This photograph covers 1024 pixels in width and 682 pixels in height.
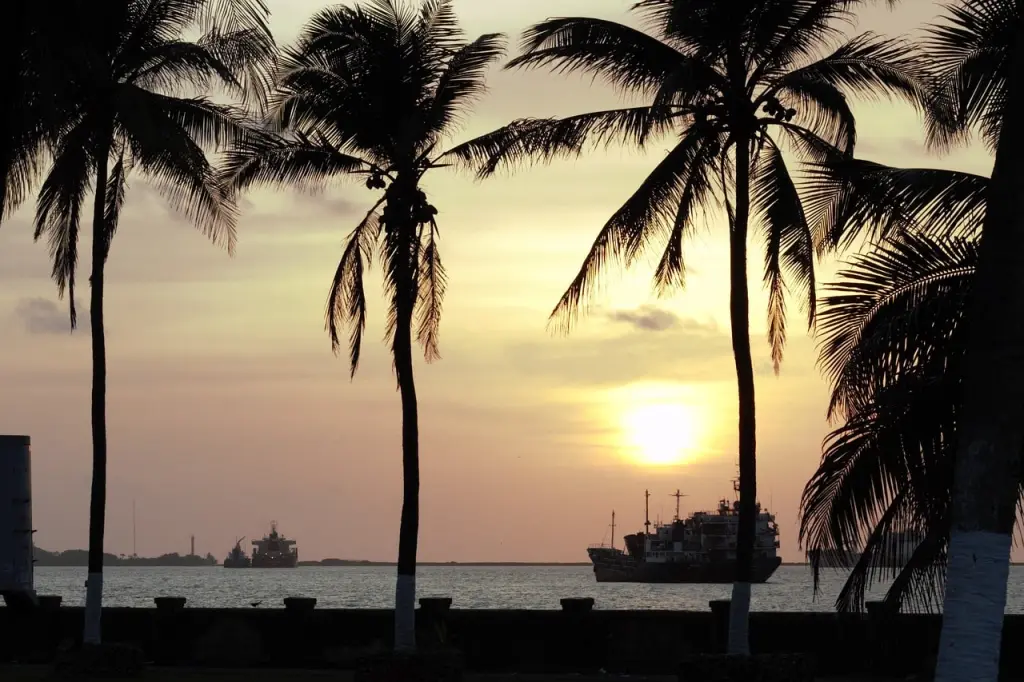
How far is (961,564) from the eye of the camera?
33.1 feet

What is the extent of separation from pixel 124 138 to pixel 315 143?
12.5 feet

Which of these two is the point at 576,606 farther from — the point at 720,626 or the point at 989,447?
the point at 989,447

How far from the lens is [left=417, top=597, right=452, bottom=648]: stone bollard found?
25.1 m

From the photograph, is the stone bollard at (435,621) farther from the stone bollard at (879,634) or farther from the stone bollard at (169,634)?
the stone bollard at (879,634)

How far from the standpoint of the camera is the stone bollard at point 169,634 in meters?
25.8

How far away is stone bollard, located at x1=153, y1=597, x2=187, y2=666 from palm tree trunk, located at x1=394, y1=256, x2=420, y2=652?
4.76 metres

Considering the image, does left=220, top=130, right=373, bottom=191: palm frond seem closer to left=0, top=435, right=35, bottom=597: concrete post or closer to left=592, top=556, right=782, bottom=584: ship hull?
left=0, top=435, right=35, bottom=597: concrete post

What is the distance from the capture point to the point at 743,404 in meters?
21.2

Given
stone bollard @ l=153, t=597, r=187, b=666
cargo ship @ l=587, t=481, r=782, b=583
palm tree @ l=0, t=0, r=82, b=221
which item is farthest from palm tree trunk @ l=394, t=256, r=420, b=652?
cargo ship @ l=587, t=481, r=782, b=583

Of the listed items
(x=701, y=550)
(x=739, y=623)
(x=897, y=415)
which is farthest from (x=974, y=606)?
(x=701, y=550)

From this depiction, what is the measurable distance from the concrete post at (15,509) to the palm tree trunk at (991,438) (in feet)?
60.2

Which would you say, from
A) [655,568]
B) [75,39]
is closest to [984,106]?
[75,39]

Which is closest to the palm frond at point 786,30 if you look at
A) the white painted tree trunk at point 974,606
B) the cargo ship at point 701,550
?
the white painted tree trunk at point 974,606

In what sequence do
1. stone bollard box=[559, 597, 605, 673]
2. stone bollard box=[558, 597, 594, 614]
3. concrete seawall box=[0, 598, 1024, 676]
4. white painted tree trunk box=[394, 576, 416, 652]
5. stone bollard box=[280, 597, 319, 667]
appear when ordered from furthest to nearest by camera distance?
1. stone bollard box=[280, 597, 319, 667]
2. stone bollard box=[559, 597, 605, 673]
3. stone bollard box=[558, 597, 594, 614]
4. concrete seawall box=[0, 598, 1024, 676]
5. white painted tree trunk box=[394, 576, 416, 652]
